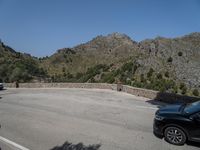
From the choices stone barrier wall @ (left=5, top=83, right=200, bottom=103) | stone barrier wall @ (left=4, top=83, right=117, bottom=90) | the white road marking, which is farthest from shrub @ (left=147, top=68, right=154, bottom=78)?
the white road marking

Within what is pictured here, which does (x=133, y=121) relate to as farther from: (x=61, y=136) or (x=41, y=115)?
(x=41, y=115)

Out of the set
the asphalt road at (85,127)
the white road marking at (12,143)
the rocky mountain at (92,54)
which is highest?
the rocky mountain at (92,54)

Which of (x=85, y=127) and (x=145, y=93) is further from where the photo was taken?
(x=145, y=93)

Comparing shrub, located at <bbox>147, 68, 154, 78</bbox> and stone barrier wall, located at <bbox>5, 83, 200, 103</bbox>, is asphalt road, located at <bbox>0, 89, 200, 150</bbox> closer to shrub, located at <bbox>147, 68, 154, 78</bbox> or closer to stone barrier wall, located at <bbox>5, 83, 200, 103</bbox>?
stone barrier wall, located at <bbox>5, 83, 200, 103</bbox>

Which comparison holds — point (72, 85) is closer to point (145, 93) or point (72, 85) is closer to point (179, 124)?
point (145, 93)

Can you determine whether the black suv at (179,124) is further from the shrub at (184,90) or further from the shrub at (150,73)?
the shrub at (150,73)

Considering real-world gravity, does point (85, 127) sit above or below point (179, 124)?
below

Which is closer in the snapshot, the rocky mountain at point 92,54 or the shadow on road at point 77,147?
the shadow on road at point 77,147

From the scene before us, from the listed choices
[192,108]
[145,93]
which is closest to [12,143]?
[192,108]

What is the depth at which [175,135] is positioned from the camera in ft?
25.5

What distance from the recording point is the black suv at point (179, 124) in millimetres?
7442

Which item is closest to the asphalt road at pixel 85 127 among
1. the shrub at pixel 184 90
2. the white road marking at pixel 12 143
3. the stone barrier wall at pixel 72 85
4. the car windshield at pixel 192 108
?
the white road marking at pixel 12 143

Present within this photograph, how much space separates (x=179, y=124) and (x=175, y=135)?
39cm

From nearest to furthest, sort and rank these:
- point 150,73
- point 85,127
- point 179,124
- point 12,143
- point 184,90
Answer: point 179,124, point 12,143, point 85,127, point 184,90, point 150,73
